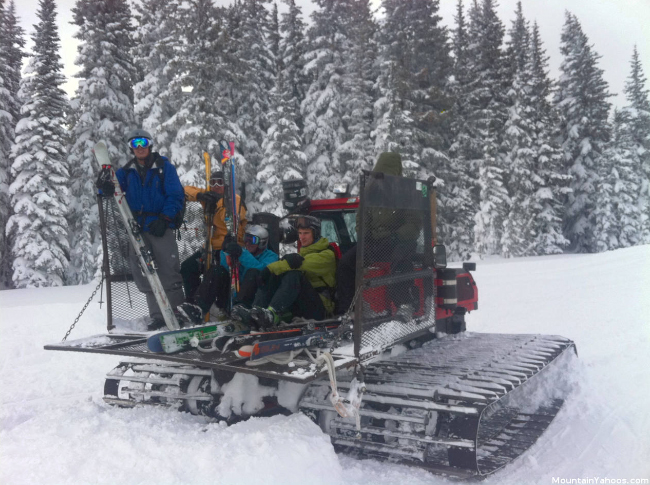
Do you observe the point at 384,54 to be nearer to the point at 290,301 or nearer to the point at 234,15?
the point at 234,15

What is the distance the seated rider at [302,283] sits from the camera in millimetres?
4741

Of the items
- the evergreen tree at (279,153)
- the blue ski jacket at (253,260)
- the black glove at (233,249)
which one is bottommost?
the blue ski jacket at (253,260)

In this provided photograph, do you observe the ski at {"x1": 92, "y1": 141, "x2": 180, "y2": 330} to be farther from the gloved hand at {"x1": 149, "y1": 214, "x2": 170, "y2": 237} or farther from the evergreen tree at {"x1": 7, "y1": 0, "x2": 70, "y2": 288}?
the evergreen tree at {"x1": 7, "y1": 0, "x2": 70, "y2": 288}

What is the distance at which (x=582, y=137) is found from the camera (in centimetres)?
3058

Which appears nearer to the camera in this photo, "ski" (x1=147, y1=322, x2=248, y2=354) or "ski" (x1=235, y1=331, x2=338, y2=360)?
"ski" (x1=235, y1=331, x2=338, y2=360)

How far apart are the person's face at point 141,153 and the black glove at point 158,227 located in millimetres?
669

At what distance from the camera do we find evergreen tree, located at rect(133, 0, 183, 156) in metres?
19.1

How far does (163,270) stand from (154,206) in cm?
65

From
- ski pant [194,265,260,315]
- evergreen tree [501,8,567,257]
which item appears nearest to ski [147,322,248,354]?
ski pant [194,265,260,315]

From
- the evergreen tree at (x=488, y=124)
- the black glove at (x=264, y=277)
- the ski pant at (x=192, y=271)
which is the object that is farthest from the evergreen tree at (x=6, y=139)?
the evergreen tree at (x=488, y=124)

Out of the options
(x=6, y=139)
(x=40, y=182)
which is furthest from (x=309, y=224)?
(x=6, y=139)

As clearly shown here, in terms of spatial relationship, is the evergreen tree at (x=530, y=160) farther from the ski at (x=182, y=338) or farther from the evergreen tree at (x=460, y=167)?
the ski at (x=182, y=338)

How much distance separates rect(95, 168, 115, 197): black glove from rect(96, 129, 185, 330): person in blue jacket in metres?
0.40

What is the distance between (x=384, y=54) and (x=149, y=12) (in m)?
9.36
